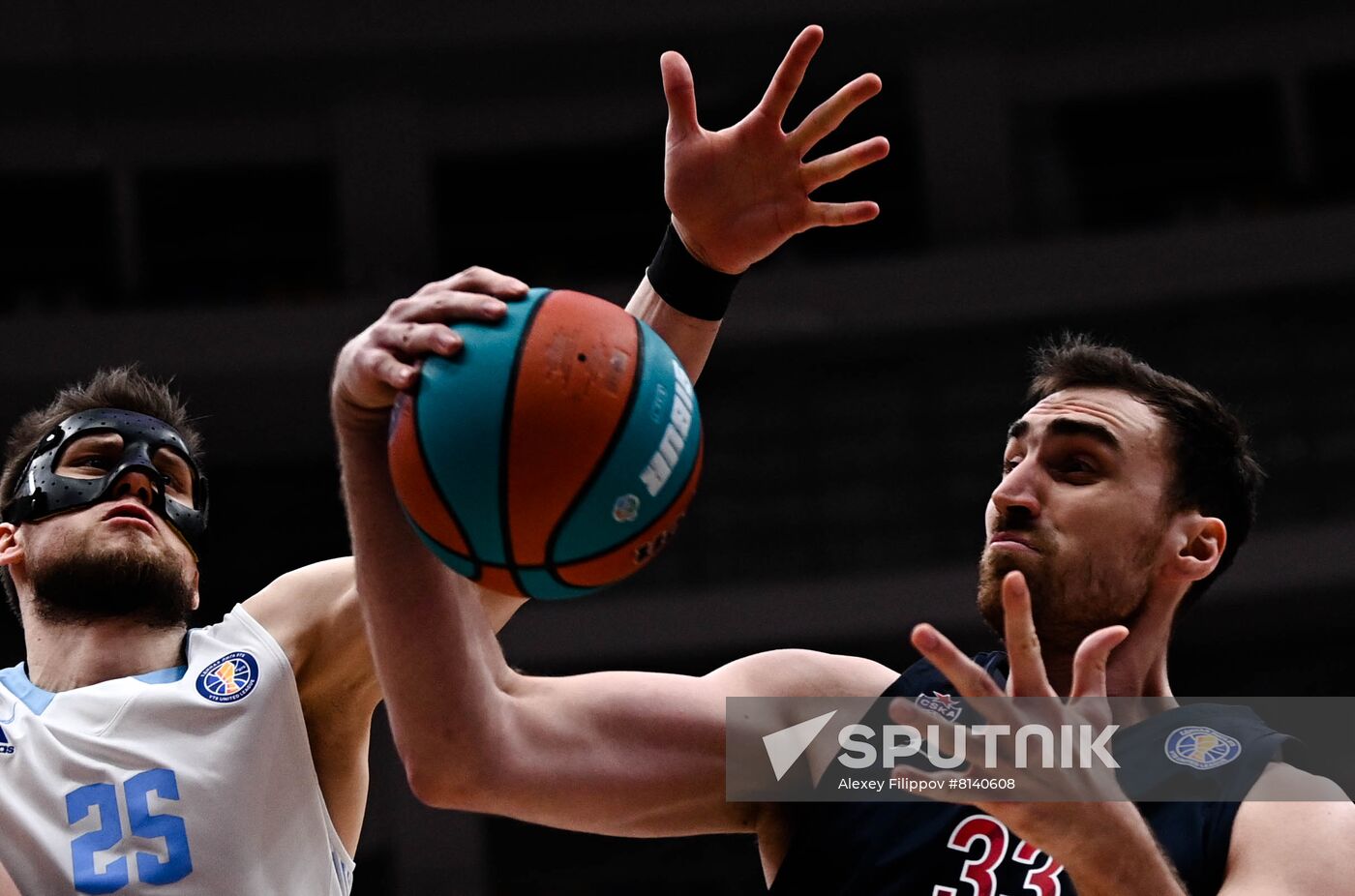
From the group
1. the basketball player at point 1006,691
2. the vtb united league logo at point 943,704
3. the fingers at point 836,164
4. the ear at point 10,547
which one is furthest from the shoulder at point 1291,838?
the ear at point 10,547

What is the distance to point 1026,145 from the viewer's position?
49.5 ft

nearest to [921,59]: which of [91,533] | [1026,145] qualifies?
[1026,145]

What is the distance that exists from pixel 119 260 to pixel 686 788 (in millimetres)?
13595

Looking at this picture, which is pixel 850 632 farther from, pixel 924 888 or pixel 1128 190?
pixel 924 888

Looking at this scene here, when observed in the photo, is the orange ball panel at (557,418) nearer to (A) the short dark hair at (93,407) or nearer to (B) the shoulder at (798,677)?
(B) the shoulder at (798,677)

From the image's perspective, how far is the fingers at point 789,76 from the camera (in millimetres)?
2688

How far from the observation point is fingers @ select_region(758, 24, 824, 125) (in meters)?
2.69

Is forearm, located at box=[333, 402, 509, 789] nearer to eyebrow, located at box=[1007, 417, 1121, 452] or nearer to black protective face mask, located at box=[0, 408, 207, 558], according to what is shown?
eyebrow, located at box=[1007, 417, 1121, 452]

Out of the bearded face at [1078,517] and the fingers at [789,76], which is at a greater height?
the fingers at [789,76]

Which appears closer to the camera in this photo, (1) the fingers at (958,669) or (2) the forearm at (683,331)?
(1) the fingers at (958,669)

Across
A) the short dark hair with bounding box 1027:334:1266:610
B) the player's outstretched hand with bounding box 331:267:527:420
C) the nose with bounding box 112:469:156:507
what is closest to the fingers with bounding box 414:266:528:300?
the player's outstretched hand with bounding box 331:267:527:420

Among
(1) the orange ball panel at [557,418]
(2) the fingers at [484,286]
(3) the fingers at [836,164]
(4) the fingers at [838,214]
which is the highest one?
(3) the fingers at [836,164]

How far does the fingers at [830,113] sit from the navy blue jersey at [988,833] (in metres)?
1.02

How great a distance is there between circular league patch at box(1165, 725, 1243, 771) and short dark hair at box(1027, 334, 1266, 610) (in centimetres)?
38
